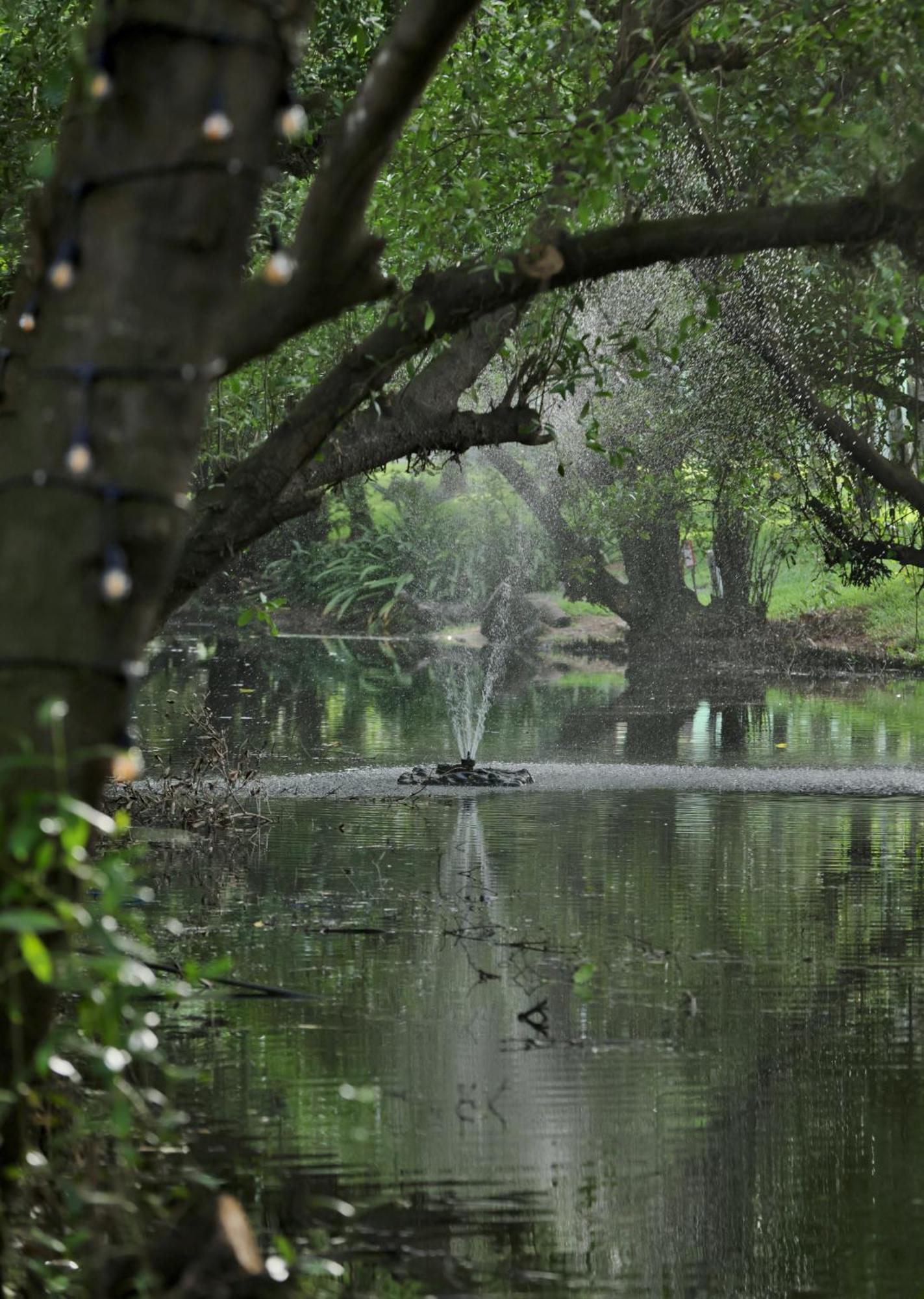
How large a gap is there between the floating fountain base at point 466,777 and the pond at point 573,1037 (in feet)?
1.54

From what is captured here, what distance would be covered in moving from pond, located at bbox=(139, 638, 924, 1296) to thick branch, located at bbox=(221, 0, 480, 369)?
6.36ft

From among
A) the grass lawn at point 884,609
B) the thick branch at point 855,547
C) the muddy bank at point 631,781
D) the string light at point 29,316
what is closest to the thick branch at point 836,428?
the thick branch at point 855,547

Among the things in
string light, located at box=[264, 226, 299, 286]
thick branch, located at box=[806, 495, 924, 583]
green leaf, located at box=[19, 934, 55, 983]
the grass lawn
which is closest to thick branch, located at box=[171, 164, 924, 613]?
string light, located at box=[264, 226, 299, 286]

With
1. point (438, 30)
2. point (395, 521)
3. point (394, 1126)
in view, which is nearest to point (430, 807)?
point (394, 1126)

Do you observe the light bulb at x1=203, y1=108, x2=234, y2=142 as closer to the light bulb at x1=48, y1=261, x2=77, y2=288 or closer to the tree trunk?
the tree trunk

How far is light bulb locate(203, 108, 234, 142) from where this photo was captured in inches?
131

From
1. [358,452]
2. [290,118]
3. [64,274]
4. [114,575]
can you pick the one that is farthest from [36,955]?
[358,452]

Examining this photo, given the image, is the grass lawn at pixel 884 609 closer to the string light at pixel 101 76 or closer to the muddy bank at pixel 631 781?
the muddy bank at pixel 631 781

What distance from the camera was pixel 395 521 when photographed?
49.6 m

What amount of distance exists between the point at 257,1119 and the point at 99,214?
12.6 feet

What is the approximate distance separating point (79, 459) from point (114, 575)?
225 millimetres

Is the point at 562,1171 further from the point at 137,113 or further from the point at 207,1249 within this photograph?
the point at 137,113

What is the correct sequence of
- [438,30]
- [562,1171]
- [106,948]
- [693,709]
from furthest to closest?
[693,709]
[562,1171]
[438,30]
[106,948]

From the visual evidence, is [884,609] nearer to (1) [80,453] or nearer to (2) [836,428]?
(2) [836,428]
